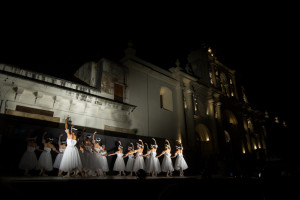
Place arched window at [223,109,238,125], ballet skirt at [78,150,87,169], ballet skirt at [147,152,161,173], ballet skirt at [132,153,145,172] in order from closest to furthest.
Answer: ballet skirt at [78,150,87,169] < ballet skirt at [132,153,145,172] < ballet skirt at [147,152,161,173] < arched window at [223,109,238,125]

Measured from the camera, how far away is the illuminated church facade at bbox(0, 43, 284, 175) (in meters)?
13.0

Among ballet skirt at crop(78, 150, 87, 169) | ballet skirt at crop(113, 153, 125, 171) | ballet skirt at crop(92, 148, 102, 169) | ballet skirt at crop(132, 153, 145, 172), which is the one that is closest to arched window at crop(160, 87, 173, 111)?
ballet skirt at crop(132, 153, 145, 172)

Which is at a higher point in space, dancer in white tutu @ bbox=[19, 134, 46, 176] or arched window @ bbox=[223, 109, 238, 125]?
arched window @ bbox=[223, 109, 238, 125]

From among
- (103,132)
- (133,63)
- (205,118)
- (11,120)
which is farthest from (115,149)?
(205,118)

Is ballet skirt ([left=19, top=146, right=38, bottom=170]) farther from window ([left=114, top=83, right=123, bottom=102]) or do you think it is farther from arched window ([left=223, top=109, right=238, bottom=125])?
arched window ([left=223, top=109, right=238, bottom=125])

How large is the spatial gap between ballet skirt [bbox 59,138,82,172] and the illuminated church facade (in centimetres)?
423

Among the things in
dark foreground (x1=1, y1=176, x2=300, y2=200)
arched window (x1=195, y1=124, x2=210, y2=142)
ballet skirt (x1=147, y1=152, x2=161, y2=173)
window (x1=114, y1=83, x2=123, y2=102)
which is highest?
window (x1=114, y1=83, x2=123, y2=102)

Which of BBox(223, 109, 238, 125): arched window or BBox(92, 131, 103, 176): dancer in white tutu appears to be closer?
BBox(92, 131, 103, 176): dancer in white tutu

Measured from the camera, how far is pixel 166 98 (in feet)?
73.8

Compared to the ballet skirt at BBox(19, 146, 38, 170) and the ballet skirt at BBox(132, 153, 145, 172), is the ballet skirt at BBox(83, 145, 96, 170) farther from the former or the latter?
the ballet skirt at BBox(132, 153, 145, 172)

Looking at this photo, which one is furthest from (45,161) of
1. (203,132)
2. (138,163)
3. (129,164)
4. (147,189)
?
(203,132)

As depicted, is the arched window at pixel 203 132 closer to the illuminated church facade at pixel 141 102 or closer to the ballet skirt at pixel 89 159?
the illuminated church facade at pixel 141 102

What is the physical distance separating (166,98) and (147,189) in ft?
50.5

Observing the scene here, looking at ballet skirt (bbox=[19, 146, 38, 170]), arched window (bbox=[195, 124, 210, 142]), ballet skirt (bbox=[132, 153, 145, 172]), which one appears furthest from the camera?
arched window (bbox=[195, 124, 210, 142])
